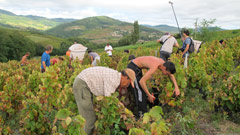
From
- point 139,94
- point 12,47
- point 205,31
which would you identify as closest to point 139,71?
point 139,94

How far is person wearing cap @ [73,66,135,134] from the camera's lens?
9.61 ft

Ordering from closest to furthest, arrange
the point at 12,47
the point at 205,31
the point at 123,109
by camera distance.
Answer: the point at 123,109 → the point at 205,31 → the point at 12,47

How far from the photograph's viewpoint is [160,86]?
5277mm

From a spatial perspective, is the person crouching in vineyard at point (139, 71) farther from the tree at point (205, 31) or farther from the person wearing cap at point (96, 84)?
the tree at point (205, 31)

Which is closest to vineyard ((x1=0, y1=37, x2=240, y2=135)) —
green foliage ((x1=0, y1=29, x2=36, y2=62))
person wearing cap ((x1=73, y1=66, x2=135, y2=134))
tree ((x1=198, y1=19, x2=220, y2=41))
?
person wearing cap ((x1=73, y1=66, x2=135, y2=134))

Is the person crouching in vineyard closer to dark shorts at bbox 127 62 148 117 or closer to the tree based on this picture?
dark shorts at bbox 127 62 148 117

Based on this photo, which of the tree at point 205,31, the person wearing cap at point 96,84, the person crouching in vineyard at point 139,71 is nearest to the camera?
the person wearing cap at point 96,84

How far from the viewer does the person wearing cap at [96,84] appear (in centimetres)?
293

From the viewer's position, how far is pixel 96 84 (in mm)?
2992

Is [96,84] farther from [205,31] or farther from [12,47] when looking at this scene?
[12,47]

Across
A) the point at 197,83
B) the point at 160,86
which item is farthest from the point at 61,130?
the point at 197,83

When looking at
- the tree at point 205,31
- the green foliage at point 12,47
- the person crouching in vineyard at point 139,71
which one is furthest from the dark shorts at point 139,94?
the green foliage at point 12,47

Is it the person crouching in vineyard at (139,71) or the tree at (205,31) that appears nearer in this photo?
the person crouching in vineyard at (139,71)

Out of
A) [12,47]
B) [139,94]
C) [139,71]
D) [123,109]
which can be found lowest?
[12,47]
